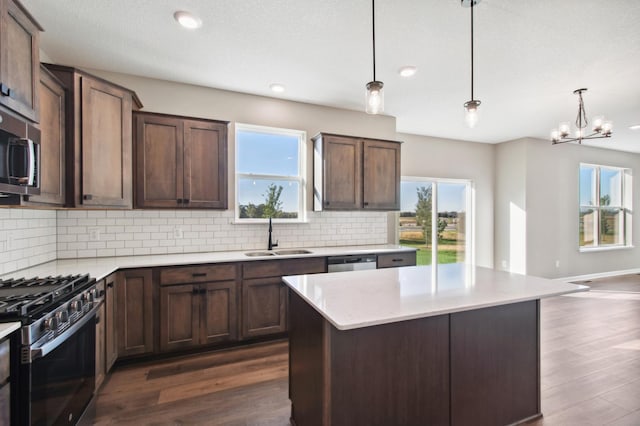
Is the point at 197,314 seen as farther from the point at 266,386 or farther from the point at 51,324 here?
the point at 51,324

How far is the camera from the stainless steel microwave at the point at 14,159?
1.50 meters

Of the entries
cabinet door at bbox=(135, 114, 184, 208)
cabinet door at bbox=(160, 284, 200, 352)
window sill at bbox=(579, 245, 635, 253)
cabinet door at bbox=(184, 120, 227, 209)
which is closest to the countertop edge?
cabinet door at bbox=(160, 284, 200, 352)

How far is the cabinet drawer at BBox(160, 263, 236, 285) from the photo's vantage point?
8.92 ft

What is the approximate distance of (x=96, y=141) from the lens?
8.18 ft

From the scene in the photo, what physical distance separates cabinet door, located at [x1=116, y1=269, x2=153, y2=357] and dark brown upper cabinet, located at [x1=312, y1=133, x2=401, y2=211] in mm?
2025

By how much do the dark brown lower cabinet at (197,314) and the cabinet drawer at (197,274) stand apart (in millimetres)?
48

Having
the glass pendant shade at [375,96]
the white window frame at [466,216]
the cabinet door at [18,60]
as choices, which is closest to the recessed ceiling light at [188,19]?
the cabinet door at [18,60]

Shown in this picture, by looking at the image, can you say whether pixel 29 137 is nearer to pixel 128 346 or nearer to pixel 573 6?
pixel 128 346

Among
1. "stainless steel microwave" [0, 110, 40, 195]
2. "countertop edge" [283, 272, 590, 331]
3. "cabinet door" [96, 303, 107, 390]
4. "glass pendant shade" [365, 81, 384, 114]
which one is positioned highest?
"glass pendant shade" [365, 81, 384, 114]

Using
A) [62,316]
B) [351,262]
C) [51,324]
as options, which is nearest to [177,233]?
[62,316]

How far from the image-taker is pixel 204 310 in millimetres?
2850

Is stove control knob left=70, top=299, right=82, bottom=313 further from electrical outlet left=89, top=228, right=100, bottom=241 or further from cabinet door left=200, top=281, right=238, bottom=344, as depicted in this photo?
electrical outlet left=89, top=228, right=100, bottom=241

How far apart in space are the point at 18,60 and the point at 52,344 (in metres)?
1.53

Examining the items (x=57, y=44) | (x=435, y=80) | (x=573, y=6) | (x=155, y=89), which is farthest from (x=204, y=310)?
(x=573, y=6)
